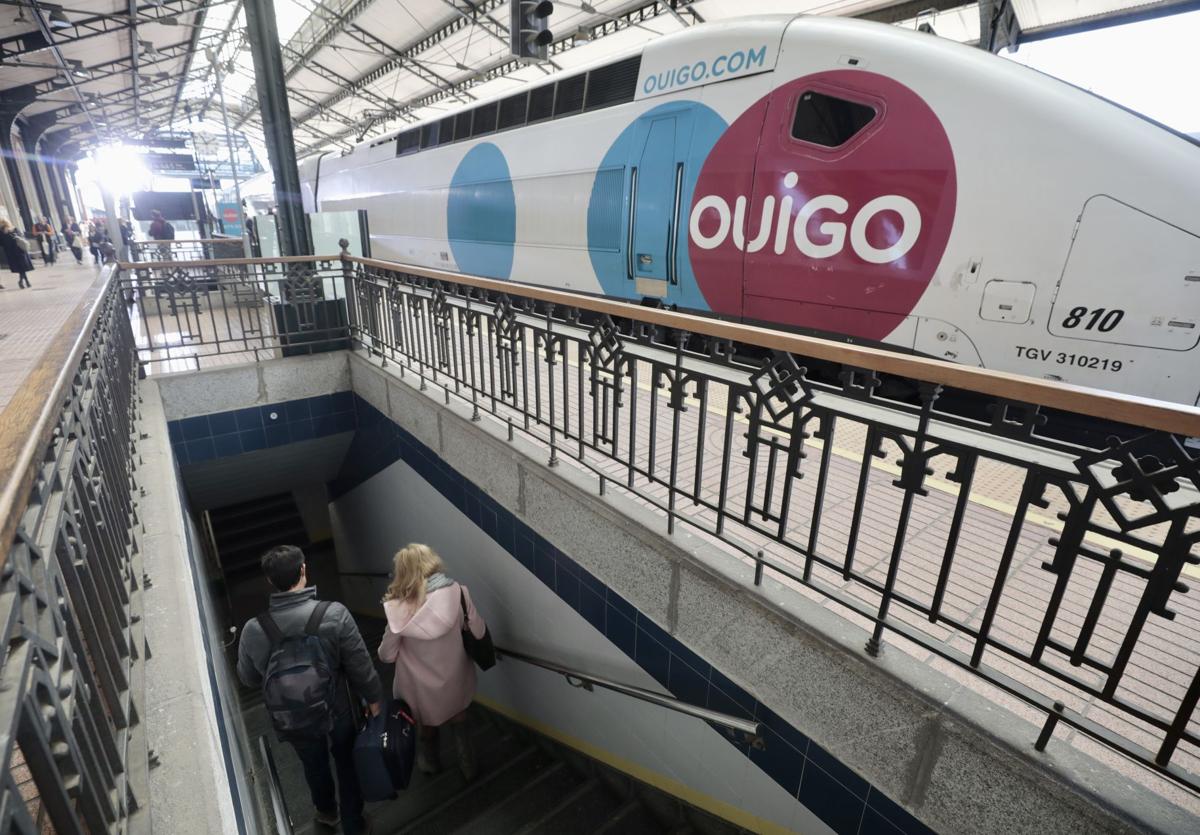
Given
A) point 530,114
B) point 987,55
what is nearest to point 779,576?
point 987,55

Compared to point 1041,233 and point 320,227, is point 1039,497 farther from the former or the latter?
point 320,227

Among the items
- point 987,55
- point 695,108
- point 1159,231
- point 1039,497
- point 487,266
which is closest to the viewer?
point 1039,497

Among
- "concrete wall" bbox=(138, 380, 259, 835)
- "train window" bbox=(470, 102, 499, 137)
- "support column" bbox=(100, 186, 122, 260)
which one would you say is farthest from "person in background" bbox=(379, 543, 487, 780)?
"support column" bbox=(100, 186, 122, 260)

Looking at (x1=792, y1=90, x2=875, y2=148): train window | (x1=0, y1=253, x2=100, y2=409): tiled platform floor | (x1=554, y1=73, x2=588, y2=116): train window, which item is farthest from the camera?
(x1=554, y1=73, x2=588, y2=116): train window

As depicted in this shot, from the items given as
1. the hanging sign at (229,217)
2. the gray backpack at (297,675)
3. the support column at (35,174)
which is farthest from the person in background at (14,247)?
the support column at (35,174)

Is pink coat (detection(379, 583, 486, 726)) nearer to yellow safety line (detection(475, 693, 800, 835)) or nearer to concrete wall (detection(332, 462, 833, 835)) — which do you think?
concrete wall (detection(332, 462, 833, 835))

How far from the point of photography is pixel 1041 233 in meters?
3.71

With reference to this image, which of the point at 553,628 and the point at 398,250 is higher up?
the point at 398,250

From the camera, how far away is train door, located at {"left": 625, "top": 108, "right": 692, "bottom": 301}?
217 inches

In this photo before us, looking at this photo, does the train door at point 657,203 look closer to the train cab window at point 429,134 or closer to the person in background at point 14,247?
the train cab window at point 429,134

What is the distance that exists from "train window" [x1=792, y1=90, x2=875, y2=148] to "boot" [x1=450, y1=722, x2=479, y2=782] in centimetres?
511

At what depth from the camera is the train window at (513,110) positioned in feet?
25.2

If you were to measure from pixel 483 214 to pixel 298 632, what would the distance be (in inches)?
Answer: 270

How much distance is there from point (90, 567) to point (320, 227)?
656cm
